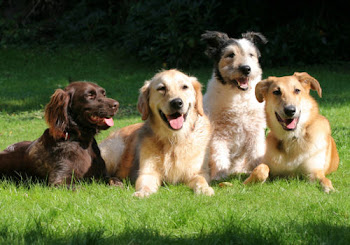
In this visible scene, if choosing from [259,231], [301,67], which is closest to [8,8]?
[301,67]

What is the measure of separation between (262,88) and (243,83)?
0.69m

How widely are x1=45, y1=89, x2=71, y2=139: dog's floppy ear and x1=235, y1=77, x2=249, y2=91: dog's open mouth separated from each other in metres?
2.34

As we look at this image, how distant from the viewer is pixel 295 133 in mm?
5328

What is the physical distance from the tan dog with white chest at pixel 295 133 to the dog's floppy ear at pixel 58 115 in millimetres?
2213

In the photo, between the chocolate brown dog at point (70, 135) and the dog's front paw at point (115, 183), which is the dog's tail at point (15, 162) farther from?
the dog's front paw at point (115, 183)

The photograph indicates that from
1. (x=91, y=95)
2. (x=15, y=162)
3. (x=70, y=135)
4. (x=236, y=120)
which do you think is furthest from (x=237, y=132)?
(x=15, y=162)

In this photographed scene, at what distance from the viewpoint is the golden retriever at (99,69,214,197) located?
5.20 m

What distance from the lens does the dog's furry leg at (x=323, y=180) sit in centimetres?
478

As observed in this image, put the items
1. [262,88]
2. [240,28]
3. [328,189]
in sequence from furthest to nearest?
[240,28], [262,88], [328,189]

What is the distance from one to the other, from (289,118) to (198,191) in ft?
4.45

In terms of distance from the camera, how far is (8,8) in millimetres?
20625

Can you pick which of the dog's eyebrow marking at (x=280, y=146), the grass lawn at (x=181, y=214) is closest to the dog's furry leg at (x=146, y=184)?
the grass lawn at (x=181, y=214)

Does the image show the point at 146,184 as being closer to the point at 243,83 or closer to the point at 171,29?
the point at 243,83

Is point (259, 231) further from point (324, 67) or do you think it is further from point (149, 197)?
point (324, 67)
